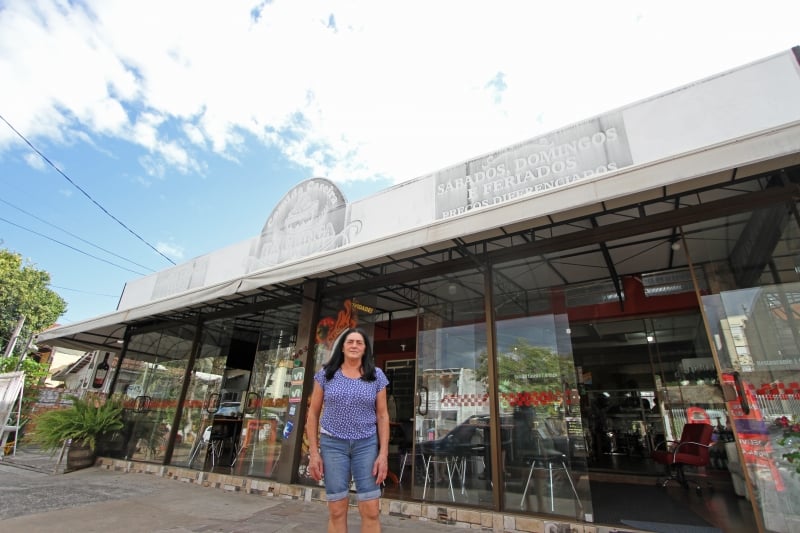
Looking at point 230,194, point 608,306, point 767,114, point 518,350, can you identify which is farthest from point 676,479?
point 230,194

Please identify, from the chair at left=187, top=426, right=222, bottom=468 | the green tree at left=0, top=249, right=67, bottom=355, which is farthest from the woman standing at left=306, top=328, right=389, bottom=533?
the green tree at left=0, top=249, right=67, bottom=355

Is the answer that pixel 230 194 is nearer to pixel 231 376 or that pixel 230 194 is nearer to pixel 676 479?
pixel 231 376

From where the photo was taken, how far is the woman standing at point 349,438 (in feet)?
6.11

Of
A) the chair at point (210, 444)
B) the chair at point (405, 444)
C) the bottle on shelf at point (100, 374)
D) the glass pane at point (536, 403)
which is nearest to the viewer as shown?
the glass pane at point (536, 403)

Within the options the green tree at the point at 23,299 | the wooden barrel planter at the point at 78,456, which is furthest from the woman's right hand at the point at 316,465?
the green tree at the point at 23,299

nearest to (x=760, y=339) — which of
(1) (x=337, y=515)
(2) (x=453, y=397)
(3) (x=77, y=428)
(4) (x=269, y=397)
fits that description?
(2) (x=453, y=397)

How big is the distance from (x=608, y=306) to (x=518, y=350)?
11.4 feet

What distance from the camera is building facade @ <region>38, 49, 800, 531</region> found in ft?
9.91

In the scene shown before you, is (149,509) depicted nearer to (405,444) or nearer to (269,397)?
(269,397)

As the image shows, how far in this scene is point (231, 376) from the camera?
6406 millimetres

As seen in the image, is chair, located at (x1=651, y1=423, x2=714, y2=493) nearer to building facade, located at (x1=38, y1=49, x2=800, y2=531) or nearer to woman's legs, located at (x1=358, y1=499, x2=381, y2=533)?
building facade, located at (x1=38, y1=49, x2=800, y2=531)

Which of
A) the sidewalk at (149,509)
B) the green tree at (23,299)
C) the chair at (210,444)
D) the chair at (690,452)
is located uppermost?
the green tree at (23,299)

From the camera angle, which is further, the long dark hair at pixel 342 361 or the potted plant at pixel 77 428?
the potted plant at pixel 77 428

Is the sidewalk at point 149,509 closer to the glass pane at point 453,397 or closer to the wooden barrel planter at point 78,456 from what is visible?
the glass pane at point 453,397
